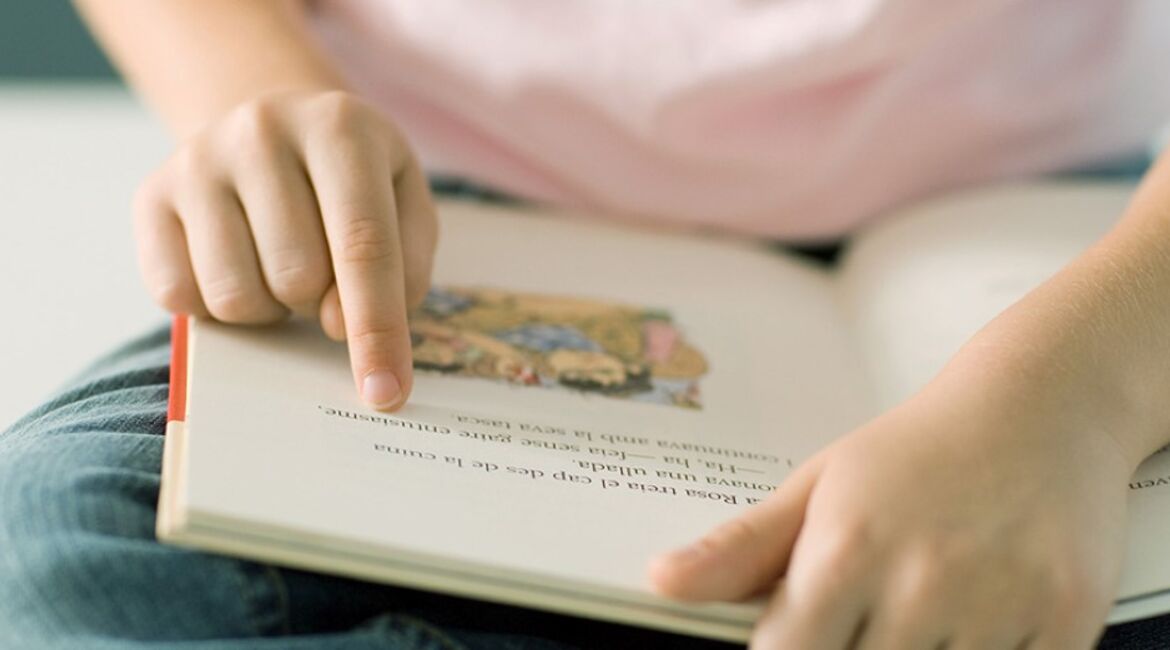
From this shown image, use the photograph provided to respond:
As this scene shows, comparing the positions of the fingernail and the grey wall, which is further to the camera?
the grey wall

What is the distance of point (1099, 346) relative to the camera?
0.40 m

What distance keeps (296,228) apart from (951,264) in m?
0.32

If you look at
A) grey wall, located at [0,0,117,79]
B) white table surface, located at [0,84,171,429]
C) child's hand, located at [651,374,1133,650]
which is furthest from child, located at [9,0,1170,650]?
grey wall, located at [0,0,117,79]

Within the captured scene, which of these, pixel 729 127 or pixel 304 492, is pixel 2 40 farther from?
→ pixel 304 492

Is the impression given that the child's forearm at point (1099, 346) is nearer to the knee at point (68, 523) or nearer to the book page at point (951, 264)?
the book page at point (951, 264)

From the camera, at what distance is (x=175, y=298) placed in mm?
446

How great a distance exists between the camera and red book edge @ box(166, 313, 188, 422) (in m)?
0.39

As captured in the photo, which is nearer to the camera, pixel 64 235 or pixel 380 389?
pixel 380 389

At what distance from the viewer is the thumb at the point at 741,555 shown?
1.07ft

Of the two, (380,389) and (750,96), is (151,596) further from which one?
(750,96)

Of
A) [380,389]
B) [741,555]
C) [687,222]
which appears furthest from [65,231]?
[741,555]

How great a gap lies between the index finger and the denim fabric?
7 centimetres

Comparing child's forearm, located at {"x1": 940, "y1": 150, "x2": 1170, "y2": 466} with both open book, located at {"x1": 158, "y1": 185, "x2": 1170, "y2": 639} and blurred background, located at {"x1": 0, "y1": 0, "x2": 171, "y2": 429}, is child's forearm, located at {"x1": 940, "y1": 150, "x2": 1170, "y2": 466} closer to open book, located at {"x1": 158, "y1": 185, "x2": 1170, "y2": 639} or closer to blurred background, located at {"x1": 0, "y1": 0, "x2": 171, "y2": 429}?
open book, located at {"x1": 158, "y1": 185, "x2": 1170, "y2": 639}

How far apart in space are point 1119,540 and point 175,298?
0.32 m
